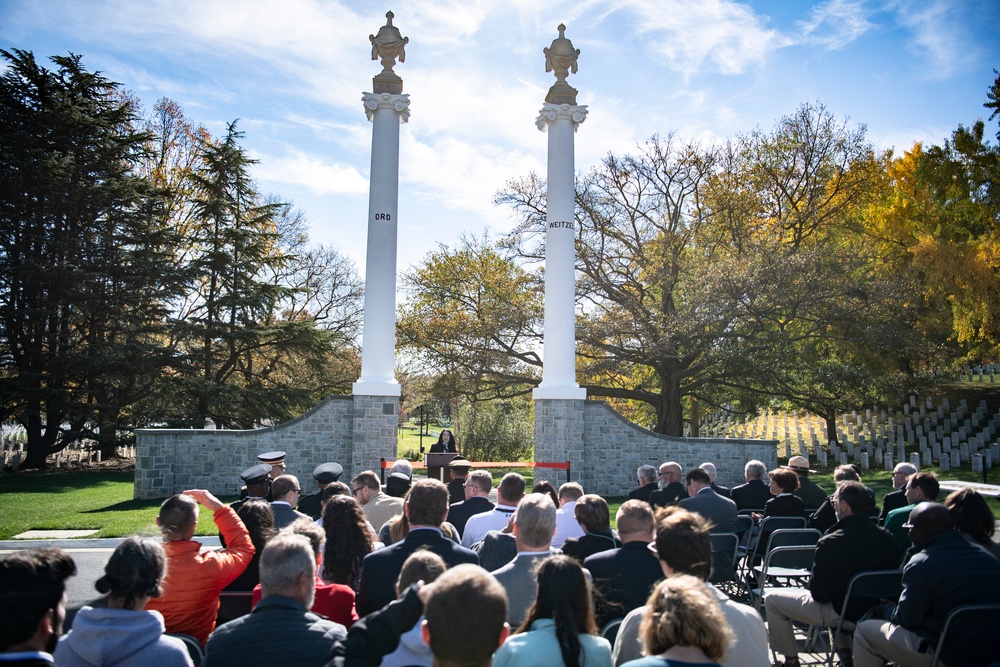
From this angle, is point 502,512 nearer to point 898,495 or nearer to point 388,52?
point 898,495

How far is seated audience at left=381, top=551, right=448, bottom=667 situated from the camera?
313 cm

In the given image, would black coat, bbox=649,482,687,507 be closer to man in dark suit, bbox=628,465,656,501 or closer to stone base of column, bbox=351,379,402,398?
man in dark suit, bbox=628,465,656,501

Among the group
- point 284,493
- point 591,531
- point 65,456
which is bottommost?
point 65,456

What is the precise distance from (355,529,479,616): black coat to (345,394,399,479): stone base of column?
12062 mm

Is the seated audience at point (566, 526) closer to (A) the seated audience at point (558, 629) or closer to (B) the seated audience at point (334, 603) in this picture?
(B) the seated audience at point (334, 603)

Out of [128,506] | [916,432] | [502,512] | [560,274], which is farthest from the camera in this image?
[916,432]

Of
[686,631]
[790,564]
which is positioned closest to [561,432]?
[790,564]

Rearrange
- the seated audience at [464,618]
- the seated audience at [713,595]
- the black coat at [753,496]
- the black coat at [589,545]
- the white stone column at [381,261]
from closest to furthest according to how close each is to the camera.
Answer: the seated audience at [464,618] < the seated audience at [713,595] < the black coat at [589,545] < the black coat at [753,496] < the white stone column at [381,261]

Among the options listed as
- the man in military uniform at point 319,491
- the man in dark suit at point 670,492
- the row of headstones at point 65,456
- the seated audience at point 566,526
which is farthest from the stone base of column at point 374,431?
the row of headstones at point 65,456

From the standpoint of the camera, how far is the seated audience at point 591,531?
5.08 metres

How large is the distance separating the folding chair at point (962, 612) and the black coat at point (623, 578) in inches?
60.6

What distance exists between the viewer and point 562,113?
1750 cm

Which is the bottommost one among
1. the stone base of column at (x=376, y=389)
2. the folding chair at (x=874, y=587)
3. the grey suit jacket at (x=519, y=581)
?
the folding chair at (x=874, y=587)

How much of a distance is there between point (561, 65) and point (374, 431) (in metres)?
9.79
